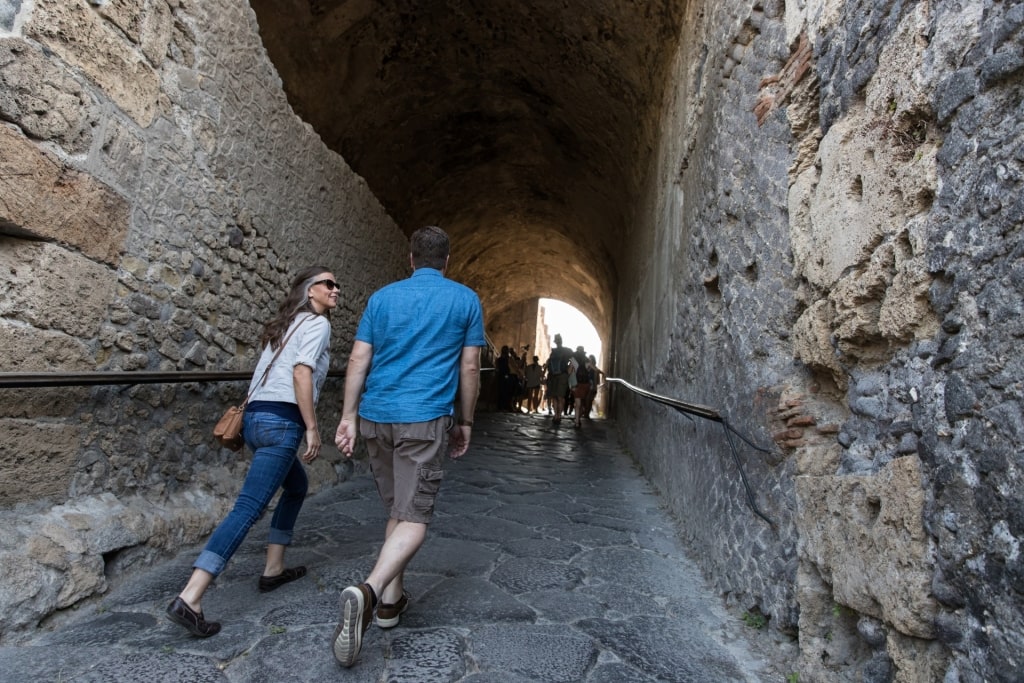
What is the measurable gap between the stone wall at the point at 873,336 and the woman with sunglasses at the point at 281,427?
1.75 metres

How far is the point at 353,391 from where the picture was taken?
2.41 metres

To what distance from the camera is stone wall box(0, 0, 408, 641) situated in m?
2.30

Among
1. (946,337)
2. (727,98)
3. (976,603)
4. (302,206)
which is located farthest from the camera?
(302,206)

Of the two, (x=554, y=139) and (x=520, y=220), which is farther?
(x=520, y=220)

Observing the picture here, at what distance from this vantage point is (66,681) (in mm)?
1820

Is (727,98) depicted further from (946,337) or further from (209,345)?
(209,345)

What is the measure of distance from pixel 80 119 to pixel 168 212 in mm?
629

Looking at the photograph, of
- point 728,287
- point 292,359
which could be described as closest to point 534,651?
point 292,359

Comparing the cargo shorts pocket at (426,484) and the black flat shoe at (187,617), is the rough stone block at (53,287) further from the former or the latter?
the cargo shorts pocket at (426,484)

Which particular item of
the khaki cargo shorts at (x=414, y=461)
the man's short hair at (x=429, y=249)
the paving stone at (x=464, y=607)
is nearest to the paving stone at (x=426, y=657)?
the paving stone at (x=464, y=607)

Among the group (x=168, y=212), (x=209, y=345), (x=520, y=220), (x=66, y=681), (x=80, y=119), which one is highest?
(x=520, y=220)

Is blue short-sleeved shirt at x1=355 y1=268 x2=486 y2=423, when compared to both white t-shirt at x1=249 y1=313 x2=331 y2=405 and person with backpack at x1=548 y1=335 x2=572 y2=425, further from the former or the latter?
person with backpack at x1=548 y1=335 x2=572 y2=425

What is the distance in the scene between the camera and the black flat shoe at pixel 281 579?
8.61 ft

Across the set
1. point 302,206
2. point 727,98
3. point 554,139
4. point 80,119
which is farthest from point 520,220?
point 80,119
